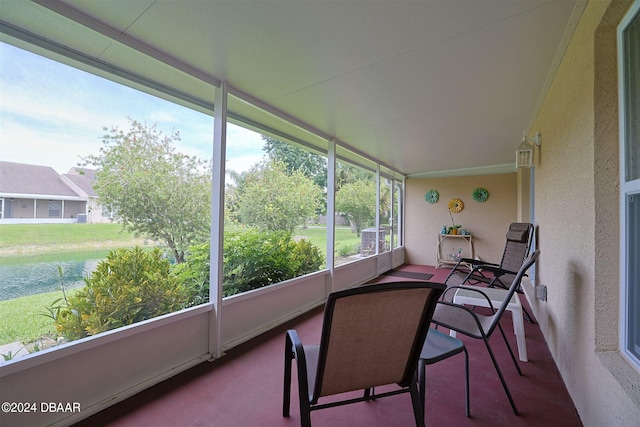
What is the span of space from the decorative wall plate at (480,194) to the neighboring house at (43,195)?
6.70 m

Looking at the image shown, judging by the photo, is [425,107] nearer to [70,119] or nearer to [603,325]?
[603,325]

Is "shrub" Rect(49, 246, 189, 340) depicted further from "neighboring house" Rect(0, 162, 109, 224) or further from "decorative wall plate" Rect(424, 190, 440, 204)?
"decorative wall plate" Rect(424, 190, 440, 204)

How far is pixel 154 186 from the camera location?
2316mm

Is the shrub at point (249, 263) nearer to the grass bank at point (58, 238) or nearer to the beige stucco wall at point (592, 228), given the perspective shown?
the grass bank at point (58, 238)

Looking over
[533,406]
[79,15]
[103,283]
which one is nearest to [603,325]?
[533,406]

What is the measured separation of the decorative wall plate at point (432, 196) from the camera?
6.62 m

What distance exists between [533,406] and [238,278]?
2603 millimetres

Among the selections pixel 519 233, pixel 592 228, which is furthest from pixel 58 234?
pixel 519 233

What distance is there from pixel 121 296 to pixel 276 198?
2168 mm

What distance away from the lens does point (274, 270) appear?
3287mm

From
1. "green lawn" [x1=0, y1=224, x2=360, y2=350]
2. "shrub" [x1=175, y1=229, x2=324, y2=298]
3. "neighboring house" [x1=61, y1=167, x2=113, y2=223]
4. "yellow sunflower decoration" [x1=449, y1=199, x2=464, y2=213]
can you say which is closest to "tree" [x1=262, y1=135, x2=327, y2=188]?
"shrub" [x1=175, y1=229, x2=324, y2=298]

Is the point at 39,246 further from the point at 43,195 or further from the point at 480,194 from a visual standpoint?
the point at 480,194

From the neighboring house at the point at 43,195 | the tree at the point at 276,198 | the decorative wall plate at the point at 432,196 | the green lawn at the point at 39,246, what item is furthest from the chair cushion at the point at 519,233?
the neighboring house at the point at 43,195

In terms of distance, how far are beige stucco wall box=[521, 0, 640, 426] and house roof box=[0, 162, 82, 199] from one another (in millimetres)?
3149
